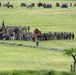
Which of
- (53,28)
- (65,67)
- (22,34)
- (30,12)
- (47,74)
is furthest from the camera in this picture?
(30,12)

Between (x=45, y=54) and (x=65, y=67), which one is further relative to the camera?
(x=45, y=54)

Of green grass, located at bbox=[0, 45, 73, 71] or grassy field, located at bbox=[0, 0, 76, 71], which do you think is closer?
green grass, located at bbox=[0, 45, 73, 71]

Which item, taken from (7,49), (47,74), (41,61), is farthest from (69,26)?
(47,74)

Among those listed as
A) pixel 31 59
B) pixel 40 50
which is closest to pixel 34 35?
pixel 40 50

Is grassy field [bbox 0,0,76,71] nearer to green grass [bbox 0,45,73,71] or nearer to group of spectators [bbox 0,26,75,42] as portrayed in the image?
green grass [bbox 0,45,73,71]

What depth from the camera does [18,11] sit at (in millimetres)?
105000

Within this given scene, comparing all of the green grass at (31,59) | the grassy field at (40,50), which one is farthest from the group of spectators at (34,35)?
the green grass at (31,59)

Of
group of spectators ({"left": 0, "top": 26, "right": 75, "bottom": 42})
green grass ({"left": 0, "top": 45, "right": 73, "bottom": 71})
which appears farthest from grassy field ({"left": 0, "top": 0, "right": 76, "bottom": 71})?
group of spectators ({"left": 0, "top": 26, "right": 75, "bottom": 42})

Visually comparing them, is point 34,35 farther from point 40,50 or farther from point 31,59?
point 31,59

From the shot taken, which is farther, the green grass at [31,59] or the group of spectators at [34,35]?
the group of spectators at [34,35]

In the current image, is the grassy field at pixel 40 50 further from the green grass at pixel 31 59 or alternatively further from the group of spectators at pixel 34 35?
the group of spectators at pixel 34 35

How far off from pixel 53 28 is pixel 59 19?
1568 cm

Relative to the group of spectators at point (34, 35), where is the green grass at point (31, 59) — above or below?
above

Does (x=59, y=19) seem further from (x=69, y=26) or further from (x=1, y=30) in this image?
(x=1, y=30)
